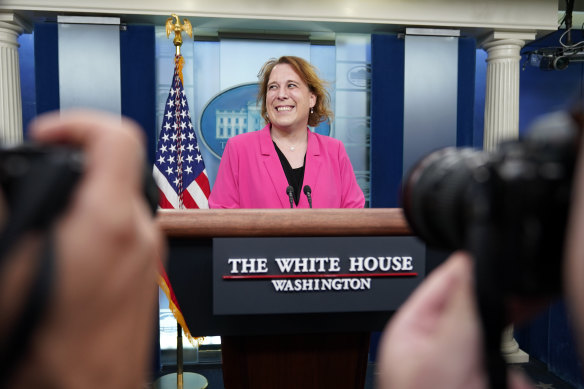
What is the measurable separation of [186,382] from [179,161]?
1.44m

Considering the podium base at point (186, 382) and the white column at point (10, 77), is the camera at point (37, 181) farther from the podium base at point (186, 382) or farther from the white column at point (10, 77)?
the white column at point (10, 77)

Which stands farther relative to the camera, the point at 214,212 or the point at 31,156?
the point at 214,212

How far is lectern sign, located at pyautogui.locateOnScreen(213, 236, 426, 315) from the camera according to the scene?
1.23m

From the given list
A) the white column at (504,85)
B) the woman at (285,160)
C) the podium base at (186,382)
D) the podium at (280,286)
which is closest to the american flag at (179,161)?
the podium base at (186,382)

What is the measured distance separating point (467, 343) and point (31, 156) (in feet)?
1.03

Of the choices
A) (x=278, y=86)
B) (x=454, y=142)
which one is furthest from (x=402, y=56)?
(x=278, y=86)

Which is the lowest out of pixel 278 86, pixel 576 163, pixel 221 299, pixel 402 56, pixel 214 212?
pixel 221 299

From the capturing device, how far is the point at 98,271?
25 centimetres

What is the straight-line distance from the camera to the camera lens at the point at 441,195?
386mm

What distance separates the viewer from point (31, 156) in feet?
0.86

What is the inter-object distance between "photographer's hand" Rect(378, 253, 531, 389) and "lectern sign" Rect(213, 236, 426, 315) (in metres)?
0.90

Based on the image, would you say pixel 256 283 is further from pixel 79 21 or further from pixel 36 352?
pixel 79 21

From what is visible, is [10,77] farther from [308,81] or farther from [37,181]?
[37,181]

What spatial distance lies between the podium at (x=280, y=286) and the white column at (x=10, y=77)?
2.64 metres
